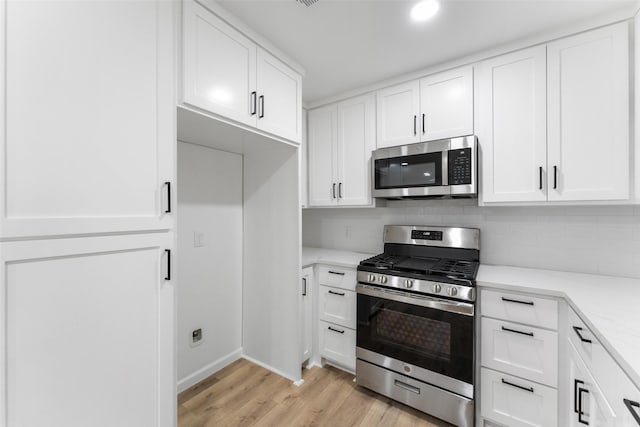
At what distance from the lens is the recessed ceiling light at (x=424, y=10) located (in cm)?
145

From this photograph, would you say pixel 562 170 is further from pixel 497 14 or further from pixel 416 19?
pixel 416 19

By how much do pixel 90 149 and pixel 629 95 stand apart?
2645 mm

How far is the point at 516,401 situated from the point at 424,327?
60 centimetres

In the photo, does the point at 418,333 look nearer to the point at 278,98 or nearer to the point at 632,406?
the point at 632,406

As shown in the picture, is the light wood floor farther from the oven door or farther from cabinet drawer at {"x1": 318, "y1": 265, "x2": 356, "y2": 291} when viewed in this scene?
cabinet drawer at {"x1": 318, "y1": 265, "x2": 356, "y2": 291}

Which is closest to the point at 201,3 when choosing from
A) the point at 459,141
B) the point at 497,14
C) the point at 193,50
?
the point at 193,50

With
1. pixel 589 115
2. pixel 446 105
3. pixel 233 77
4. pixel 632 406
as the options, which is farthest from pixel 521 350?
pixel 233 77

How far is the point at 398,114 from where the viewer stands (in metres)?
2.22

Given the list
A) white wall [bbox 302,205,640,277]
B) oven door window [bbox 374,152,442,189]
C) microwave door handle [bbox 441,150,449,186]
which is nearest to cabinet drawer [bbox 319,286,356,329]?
white wall [bbox 302,205,640,277]

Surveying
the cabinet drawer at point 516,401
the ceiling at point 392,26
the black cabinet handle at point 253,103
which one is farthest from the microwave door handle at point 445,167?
the black cabinet handle at point 253,103

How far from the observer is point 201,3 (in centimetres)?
138

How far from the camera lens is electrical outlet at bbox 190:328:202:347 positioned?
2117mm

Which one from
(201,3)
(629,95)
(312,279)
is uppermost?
(201,3)

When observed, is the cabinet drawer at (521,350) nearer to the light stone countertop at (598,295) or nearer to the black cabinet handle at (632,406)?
the light stone countertop at (598,295)
